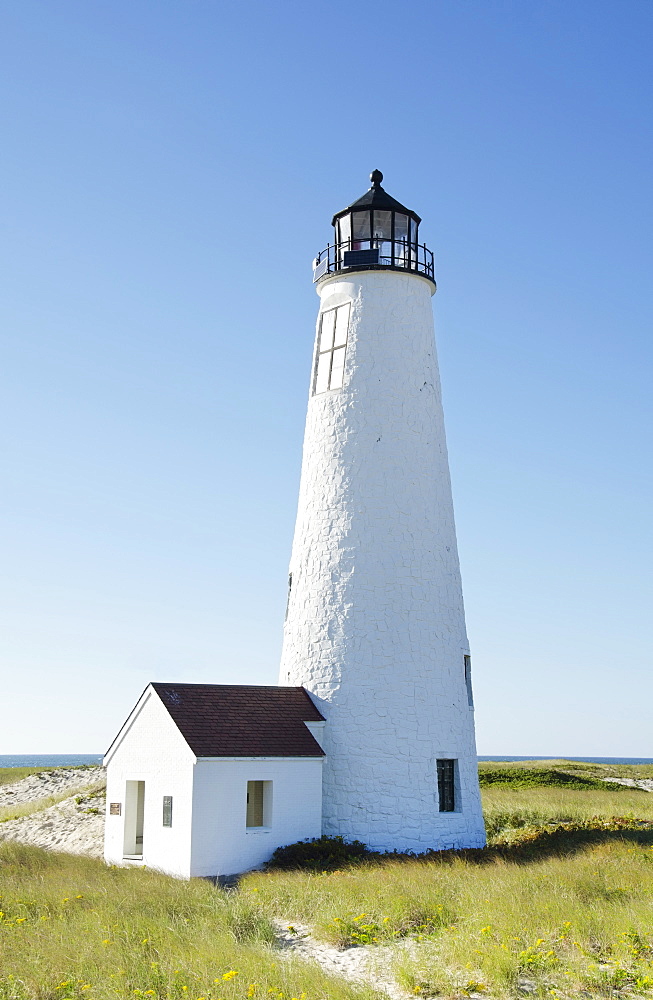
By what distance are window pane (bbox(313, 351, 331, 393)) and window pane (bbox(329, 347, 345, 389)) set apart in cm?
18

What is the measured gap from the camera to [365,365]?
21516mm

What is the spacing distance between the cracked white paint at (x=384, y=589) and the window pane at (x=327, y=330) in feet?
1.16

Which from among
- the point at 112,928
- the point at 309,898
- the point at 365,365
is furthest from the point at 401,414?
the point at 112,928

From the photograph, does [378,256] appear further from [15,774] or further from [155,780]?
[15,774]

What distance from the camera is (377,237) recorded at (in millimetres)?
22312

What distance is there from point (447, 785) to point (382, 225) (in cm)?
1279

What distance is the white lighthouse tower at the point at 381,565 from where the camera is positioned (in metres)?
19.7

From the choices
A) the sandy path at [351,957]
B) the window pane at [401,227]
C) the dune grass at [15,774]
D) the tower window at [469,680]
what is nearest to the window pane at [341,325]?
the window pane at [401,227]

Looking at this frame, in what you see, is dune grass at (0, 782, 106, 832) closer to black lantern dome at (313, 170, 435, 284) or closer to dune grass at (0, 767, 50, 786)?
dune grass at (0, 767, 50, 786)

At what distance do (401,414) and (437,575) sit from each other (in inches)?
145

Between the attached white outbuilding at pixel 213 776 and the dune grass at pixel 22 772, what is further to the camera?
the dune grass at pixel 22 772

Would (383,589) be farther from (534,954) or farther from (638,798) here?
(638,798)

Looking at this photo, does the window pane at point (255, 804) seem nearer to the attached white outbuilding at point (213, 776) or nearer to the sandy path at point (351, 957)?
the attached white outbuilding at point (213, 776)

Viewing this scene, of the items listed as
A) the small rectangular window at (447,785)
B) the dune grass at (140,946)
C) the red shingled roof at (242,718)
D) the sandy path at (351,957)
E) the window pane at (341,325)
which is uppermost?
the window pane at (341,325)
